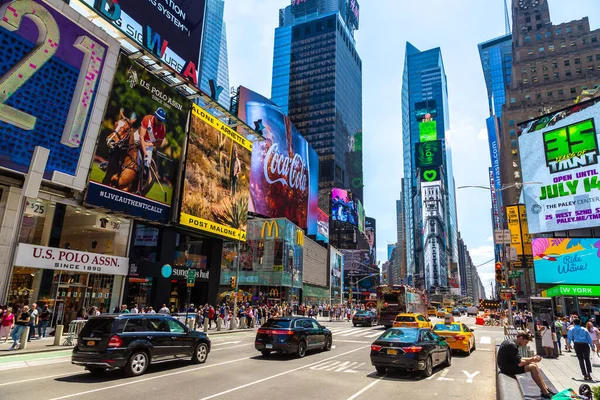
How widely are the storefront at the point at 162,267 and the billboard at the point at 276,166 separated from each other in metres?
21.9

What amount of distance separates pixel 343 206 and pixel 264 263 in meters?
77.2

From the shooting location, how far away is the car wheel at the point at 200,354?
12820mm

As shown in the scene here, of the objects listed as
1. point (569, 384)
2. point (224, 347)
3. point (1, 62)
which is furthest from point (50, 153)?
point (569, 384)

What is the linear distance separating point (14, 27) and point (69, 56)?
121 inches

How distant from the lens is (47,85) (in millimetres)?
20641

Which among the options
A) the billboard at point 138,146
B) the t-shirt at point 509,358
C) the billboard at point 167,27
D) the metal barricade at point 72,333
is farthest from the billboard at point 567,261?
the metal barricade at point 72,333

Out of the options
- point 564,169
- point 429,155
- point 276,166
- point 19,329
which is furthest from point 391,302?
point 429,155

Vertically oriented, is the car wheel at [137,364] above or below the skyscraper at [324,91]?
below

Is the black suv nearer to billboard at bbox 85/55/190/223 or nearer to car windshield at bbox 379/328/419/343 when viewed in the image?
car windshield at bbox 379/328/419/343

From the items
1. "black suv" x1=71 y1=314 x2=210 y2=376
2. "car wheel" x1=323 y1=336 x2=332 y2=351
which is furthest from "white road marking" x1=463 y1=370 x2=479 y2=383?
"black suv" x1=71 y1=314 x2=210 y2=376

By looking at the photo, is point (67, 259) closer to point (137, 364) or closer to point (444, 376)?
point (137, 364)

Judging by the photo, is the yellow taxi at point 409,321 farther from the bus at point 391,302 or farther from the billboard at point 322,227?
the billboard at point 322,227

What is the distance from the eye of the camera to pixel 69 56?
71.8 ft

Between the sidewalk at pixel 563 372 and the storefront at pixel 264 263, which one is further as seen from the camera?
the storefront at pixel 264 263
